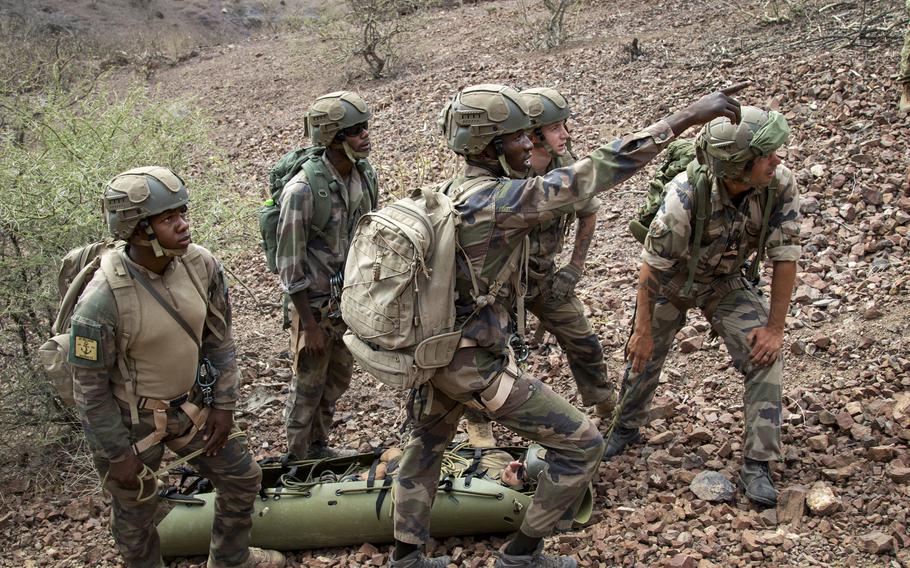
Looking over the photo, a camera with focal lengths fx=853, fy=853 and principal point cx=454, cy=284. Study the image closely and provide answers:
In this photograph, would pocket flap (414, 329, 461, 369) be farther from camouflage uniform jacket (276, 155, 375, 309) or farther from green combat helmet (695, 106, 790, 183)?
green combat helmet (695, 106, 790, 183)

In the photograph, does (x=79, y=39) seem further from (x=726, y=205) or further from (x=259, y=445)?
(x=726, y=205)

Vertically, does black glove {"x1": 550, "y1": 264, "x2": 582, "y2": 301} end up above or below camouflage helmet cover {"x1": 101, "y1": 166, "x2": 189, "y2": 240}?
below

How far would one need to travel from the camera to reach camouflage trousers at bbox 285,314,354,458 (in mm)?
4820

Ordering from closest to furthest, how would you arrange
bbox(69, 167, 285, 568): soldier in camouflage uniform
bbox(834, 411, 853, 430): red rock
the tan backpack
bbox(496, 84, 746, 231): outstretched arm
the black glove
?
bbox(496, 84, 746, 231): outstretched arm, the tan backpack, bbox(69, 167, 285, 568): soldier in camouflage uniform, bbox(834, 411, 853, 430): red rock, the black glove

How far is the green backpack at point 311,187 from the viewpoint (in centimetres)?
457

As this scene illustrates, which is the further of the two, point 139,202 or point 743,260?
point 743,260

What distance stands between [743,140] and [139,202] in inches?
103

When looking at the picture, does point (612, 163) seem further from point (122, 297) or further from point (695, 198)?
point (122, 297)

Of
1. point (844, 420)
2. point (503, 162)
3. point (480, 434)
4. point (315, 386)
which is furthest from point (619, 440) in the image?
point (503, 162)

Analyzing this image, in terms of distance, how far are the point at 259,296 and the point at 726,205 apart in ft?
16.4

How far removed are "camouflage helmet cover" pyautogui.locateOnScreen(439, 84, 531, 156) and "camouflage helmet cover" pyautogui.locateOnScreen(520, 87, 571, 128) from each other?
38.2 inches

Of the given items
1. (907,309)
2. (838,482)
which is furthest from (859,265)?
(838,482)

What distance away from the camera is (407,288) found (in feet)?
11.0

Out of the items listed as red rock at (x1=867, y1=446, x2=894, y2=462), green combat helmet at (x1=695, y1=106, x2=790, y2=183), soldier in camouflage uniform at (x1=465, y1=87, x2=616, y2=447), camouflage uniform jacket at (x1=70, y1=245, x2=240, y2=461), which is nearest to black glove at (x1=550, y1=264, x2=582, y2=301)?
soldier in camouflage uniform at (x1=465, y1=87, x2=616, y2=447)
